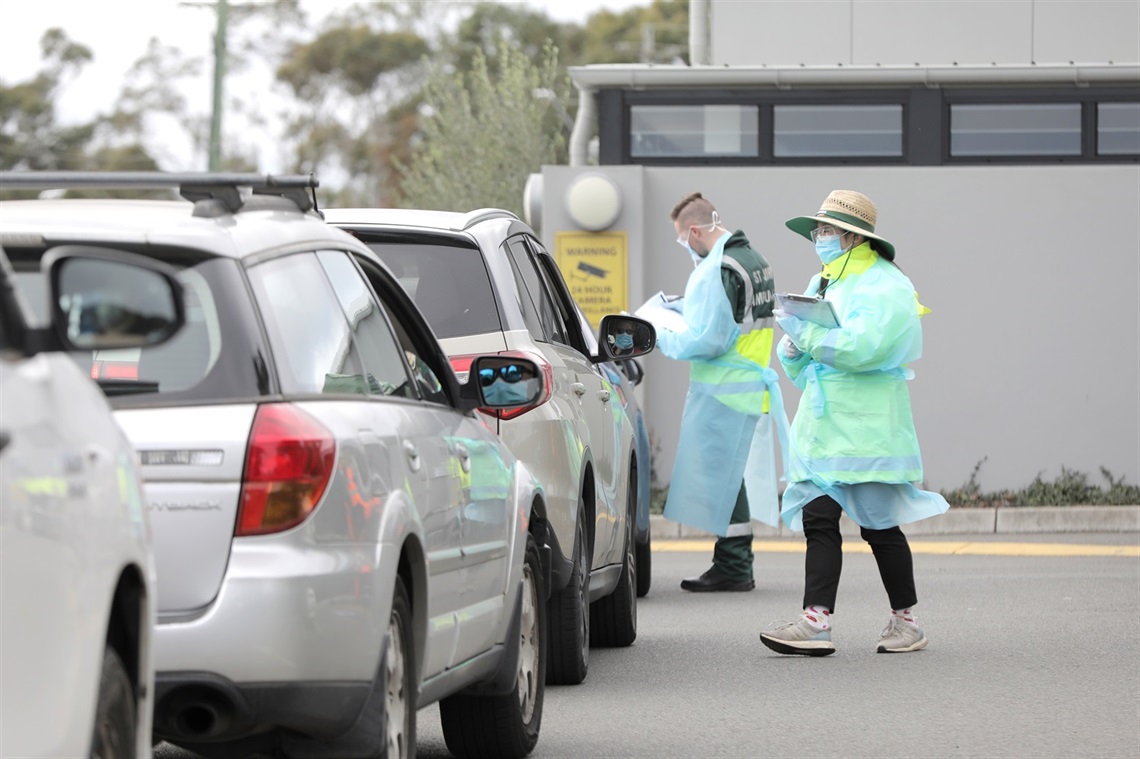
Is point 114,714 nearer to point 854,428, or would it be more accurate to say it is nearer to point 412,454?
point 412,454

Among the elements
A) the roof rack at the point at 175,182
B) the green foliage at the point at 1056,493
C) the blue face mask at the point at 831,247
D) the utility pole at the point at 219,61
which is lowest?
the green foliage at the point at 1056,493

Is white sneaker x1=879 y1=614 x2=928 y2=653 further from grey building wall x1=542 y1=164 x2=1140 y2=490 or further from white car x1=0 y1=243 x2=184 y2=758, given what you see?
grey building wall x1=542 y1=164 x2=1140 y2=490

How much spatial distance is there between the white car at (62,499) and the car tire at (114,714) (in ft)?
0.03

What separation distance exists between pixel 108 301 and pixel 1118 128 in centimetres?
1536

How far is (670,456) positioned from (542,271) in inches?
347

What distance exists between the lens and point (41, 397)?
3439 millimetres

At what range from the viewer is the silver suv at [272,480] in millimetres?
4184

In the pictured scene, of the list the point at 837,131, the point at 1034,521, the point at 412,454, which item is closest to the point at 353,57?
the point at 837,131

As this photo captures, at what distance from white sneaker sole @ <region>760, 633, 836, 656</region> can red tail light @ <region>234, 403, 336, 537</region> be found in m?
4.70

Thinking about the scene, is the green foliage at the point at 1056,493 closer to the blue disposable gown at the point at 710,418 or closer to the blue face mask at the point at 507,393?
the blue disposable gown at the point at 710,418

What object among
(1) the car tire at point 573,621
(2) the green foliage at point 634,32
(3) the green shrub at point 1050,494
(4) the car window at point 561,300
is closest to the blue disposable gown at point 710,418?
(4) the car window at point 561,300

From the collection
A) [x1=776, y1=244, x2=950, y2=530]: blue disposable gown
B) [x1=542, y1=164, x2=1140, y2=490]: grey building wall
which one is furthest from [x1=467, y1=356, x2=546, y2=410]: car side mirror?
[x1=542, y1=164, x2=1140, y2=490]: grey building wall

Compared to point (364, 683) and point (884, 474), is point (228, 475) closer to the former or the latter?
point (364, 683)

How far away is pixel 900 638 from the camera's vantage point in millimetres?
9000
